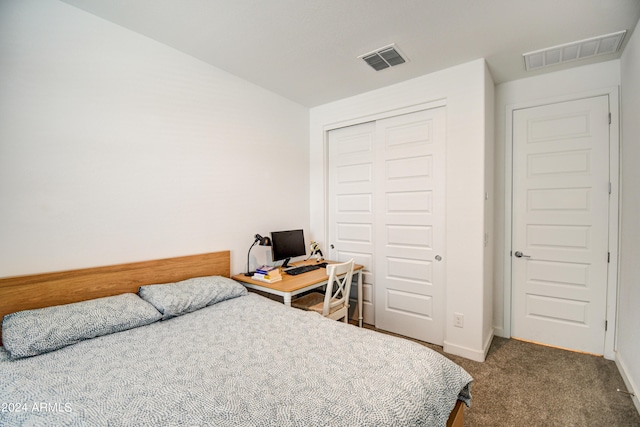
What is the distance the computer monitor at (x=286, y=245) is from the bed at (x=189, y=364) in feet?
3.13

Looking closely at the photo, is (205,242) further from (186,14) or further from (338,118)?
(338,118)

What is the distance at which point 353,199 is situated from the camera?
343 centimetres

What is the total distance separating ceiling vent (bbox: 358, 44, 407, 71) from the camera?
2.34m

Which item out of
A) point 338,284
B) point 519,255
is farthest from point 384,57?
point 519,255

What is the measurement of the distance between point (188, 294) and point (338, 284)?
1.24 meters

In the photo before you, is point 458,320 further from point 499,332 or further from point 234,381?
point 234,381

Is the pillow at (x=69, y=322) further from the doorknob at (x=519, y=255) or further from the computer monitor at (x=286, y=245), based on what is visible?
the doorknob at (x=519, y=255)

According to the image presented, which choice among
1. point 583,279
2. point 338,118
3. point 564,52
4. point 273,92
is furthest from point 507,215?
point 273,92

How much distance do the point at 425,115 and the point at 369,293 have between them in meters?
2.07

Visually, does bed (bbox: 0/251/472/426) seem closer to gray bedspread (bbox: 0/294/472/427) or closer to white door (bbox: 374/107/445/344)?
gray bedspread (bbox: 0/294/472/427)

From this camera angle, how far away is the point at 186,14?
75.8 inches

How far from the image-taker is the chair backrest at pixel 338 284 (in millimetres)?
2359

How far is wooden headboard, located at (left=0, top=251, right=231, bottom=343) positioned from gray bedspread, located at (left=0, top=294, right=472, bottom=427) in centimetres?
32

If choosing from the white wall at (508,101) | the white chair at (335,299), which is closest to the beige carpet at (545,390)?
the white wall at (508,101)
